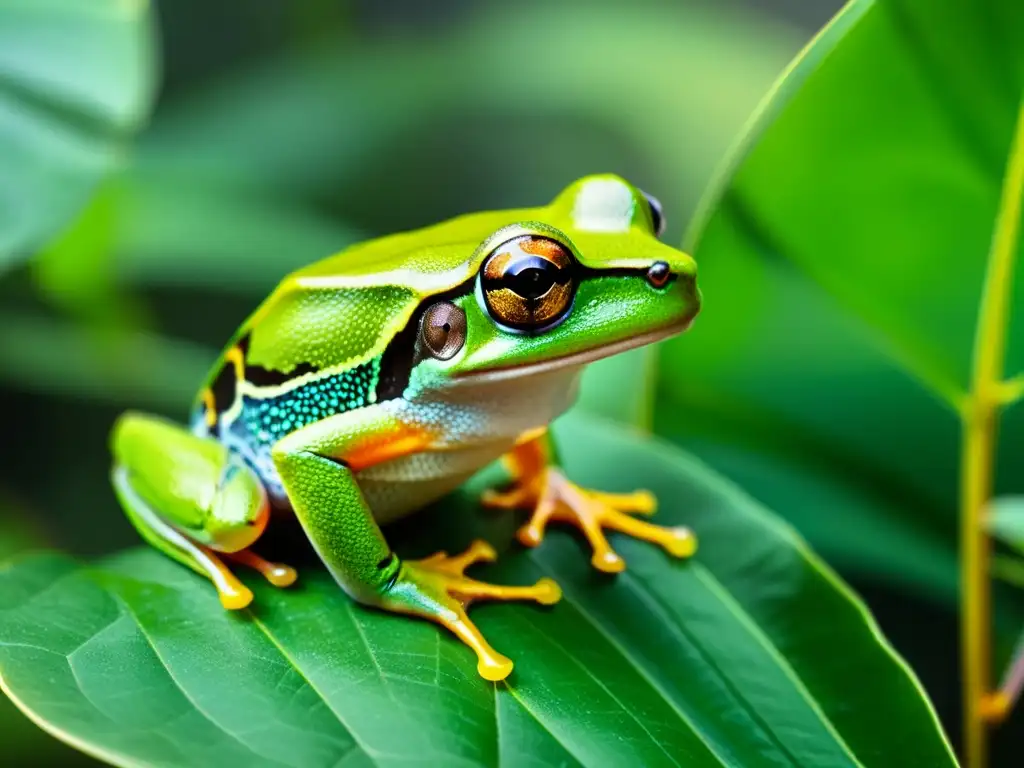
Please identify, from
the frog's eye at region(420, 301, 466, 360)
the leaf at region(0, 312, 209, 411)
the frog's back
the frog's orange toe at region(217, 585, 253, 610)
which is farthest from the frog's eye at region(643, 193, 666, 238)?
the leaf at region(0, 312, 209, 411)

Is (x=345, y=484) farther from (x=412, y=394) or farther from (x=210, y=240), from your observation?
(x=210, y=240)

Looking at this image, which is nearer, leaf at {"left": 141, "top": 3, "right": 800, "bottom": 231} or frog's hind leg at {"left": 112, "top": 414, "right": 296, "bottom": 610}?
frog's hind leg at {"left": 112, "top": 414, "right": 296, "bottom": 610}

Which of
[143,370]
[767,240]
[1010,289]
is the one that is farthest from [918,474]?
[143,370]

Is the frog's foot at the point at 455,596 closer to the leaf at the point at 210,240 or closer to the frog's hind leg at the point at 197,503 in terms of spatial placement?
the frog's hind leg at the point at 197,503

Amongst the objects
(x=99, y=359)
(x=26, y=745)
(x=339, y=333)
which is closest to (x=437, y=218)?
(x=99, y=359)

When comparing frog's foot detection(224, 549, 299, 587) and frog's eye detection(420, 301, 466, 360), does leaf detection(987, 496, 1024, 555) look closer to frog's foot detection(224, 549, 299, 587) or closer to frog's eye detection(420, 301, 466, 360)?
frog's eye detection(420, 301, 466, 360)

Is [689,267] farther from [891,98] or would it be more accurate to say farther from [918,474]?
[918,474]
